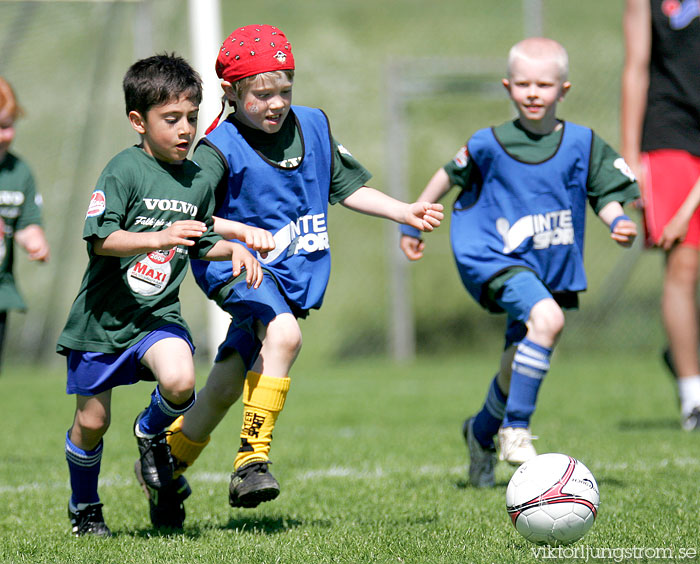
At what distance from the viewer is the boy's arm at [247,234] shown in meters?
3.41

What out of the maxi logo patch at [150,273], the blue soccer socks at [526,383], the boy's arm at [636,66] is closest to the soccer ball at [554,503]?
the blue soccer socks at [526,383]

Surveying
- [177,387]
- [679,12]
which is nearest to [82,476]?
[177,387]

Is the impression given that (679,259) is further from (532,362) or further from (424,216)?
(424,216)

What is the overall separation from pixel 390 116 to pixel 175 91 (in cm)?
789

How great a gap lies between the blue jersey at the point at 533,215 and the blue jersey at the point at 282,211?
94 cm

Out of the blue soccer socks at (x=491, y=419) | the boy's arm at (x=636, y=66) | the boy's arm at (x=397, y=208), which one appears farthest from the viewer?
the boy's arm at (x=636, y=66)

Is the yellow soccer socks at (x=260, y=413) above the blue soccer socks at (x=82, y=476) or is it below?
above

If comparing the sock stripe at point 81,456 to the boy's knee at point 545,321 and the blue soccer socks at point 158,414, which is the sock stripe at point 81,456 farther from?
the boy's knee at point 545,321

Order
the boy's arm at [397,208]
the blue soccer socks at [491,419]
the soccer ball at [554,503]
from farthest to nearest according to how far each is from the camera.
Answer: the blue soccer socks at [491,419] < the boy's arm at [397,208] < the soccer ball at [554,503]

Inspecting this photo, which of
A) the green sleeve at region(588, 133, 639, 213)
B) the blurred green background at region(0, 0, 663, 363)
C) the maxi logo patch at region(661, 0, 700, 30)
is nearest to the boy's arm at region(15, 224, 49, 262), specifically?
the green sleeve at region(588, 133, 639, 213)

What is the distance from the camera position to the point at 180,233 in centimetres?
322

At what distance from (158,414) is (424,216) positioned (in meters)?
1.22

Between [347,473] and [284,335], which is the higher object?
[284,335]

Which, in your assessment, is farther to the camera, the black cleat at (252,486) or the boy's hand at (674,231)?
the boy's hand at (674,231)
